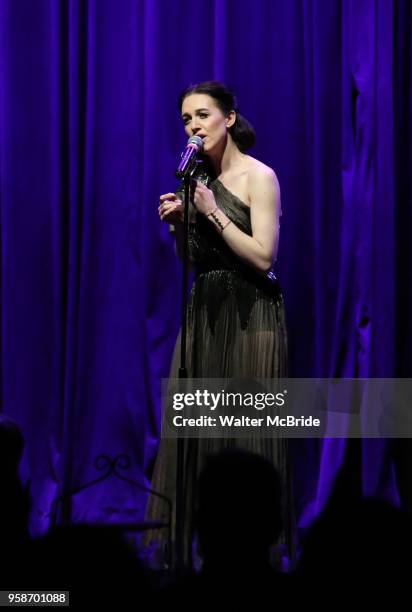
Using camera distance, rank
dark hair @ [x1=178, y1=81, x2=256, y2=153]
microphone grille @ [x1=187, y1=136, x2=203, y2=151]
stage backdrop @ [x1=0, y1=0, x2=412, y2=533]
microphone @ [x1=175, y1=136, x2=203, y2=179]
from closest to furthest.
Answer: microphone @ [x1=175, y1=136, x2=203, y2=179] → microphone grille @ [x1=187, y1=136, x2=203, y2=151] → dark hair @ [x1=178, y1=81, x2=256, y2=153] → stage backdrop @ [x1=0, y1=0, x2=412, y2=533]

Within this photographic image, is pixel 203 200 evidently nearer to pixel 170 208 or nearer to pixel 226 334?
pixel 170 208

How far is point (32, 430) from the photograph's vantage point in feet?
11.6

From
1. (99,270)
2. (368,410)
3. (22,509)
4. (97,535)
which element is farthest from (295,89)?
(97,535)

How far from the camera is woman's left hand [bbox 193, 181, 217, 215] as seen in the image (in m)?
2.56

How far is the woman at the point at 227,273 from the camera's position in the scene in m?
2.60

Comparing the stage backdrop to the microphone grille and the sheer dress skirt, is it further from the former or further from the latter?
the microphone grille

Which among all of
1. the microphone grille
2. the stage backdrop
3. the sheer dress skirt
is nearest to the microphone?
the microphone grille

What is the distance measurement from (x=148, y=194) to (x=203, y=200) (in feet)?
3.13

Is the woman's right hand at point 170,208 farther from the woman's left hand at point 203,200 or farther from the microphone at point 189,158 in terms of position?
the microphone at point 189,158

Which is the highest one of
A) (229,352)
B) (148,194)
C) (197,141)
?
(148,194)

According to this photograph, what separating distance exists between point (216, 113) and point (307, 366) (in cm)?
124

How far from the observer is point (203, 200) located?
2557mm

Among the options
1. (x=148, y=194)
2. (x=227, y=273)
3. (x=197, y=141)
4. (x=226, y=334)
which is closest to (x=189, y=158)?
(x=197, y=141)

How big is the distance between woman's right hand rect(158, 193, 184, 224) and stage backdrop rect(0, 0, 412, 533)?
0.97 metres
